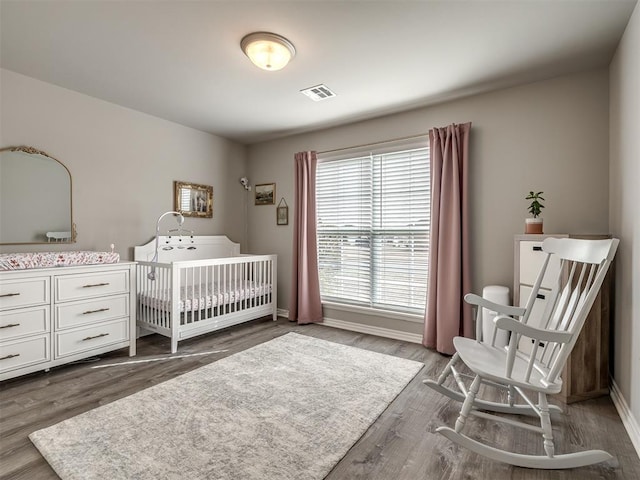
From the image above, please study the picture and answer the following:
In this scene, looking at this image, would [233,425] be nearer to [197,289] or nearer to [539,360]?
[539,360]

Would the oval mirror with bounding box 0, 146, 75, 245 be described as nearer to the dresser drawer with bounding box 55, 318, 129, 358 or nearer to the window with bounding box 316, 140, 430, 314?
the dresser drawer with bounding box 55, 318, 129, 358

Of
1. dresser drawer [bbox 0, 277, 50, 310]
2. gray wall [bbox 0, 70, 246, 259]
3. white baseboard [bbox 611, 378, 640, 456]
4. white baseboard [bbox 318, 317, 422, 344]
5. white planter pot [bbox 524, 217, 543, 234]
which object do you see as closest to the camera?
white baseboard [bbox 611, 378, 640, 456]

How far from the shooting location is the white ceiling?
183 cm

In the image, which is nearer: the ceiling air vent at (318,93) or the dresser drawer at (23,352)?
the dresser drawer at (23,352)

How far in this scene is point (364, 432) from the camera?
5.67 feet

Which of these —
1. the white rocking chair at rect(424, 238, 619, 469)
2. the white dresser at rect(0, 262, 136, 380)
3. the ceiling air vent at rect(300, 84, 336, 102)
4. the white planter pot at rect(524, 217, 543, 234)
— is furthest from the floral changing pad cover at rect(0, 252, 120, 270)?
the white planter pot at rect(524, 217, 543, 234)

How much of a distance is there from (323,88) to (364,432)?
2.65 metres

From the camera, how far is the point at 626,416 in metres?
1.79

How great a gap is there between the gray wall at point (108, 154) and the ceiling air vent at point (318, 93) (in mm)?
1803

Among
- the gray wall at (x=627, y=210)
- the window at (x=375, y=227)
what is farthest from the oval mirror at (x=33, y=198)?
the gray wall at (x=627, y=210)

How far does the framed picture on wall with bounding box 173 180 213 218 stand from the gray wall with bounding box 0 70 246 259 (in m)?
0.07

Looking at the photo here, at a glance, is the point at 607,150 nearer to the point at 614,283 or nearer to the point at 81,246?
the point at 614,283

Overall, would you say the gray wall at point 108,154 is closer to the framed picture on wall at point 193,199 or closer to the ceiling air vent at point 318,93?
the framed picture on wall at point 193,199

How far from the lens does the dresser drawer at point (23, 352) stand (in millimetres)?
2164
